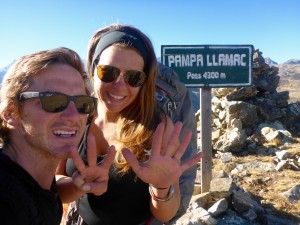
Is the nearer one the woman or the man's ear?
the man's ear

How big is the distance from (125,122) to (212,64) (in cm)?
297

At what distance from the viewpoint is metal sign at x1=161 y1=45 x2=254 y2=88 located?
5215 mm

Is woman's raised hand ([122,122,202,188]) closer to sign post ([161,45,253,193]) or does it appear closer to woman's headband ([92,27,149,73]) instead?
woman's headband ([92,27,149,73])

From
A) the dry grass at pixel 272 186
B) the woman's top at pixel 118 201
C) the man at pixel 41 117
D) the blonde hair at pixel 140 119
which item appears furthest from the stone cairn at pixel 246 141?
the man at pixel 41 117

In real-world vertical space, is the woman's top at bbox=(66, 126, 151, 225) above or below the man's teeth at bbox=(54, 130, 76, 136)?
below

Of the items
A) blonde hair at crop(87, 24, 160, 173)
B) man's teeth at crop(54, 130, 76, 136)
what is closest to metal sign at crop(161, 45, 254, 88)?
blonde hair at crop(87, 24, 160, 173)

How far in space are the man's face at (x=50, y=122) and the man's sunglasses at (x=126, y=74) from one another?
646mm

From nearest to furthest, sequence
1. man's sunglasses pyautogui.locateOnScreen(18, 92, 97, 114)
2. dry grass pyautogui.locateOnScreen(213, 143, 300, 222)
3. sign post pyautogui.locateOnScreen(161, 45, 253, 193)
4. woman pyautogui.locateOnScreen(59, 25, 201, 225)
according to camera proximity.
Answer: man's sunglasses pyautogui.locateOnScreen(18, 92, 97, 114)
woman pyautogui.locateOnScreen(59, 25, 201, 225)
sign post pyautogui.locateOnScreen(161, 45, 253, 193)
dry grass pyautogui.locateOnScreen(213, 143, 300, 222)

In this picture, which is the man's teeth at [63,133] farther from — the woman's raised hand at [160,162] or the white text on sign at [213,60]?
the white text on sign at [213,60]

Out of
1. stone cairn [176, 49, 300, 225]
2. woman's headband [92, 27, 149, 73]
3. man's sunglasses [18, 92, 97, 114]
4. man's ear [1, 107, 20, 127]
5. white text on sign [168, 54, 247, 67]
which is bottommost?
stone cairn [176, 49, 300, 225]

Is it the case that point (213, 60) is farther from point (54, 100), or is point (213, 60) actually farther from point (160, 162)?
point (54, 100)

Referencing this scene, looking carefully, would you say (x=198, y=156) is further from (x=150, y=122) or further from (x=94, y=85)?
(x=94, y=85)

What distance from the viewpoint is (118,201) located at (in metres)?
2.69

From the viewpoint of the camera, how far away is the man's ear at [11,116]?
198 centimetres
